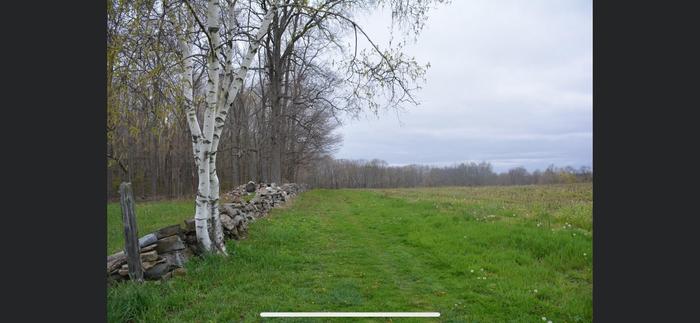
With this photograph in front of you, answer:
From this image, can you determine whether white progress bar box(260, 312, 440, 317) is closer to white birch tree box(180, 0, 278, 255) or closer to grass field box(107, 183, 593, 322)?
grass field box(107, 183, 593, 322)

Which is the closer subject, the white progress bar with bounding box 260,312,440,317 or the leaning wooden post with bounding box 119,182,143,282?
the white progress bar with bounding box 260,312,440,317

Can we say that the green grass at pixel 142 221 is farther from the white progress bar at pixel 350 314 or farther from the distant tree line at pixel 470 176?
the distant tree line at pixel 470 176

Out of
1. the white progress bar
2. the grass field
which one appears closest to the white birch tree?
the grass field

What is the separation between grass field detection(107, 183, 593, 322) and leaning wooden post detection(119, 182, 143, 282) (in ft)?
0.82

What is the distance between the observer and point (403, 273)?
15.0ft

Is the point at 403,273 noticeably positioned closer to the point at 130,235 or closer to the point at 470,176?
the point at 470,176

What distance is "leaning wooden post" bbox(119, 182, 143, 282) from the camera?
12.9 ft

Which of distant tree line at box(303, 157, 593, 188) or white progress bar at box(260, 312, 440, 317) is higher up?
distant tree line at box(303, 157, 593, 188)

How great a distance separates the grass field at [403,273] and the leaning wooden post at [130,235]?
250 millimetres

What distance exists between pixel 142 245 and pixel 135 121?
175 centimetres

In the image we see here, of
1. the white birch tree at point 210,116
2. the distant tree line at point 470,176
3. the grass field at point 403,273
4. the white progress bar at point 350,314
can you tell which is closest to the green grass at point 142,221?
the grass field at point 403,273

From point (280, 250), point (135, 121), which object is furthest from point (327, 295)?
point (135, 121)

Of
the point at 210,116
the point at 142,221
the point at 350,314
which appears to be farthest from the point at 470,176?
the point at 142,221

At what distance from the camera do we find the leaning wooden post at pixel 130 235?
393 cm
